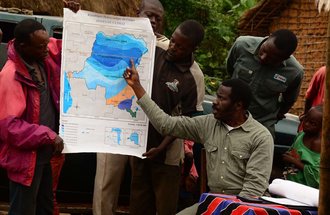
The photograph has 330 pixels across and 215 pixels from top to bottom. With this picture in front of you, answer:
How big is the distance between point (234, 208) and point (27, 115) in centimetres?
172

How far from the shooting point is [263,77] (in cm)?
636

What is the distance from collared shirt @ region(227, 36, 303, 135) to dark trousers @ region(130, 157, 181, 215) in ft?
2.96

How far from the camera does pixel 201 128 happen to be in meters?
5.70

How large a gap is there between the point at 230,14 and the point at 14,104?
10671mm

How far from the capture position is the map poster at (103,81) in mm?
5637

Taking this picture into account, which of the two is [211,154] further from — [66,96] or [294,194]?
[66,96]

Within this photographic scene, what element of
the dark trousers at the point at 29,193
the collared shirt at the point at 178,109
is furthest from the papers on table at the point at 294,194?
the dark trousers at the point at 29,193

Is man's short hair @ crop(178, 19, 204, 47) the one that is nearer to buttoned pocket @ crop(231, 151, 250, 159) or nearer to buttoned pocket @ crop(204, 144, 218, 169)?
buttoned pocket @ crop(204, 144, 218, 169)

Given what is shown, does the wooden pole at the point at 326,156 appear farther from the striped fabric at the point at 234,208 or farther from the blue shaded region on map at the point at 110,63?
the blue shaded region on map at the point at 110,63

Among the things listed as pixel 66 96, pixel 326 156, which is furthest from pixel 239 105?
pixel 326 156

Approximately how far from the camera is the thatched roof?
1383cm

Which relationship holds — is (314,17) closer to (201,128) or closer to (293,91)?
(293,91)

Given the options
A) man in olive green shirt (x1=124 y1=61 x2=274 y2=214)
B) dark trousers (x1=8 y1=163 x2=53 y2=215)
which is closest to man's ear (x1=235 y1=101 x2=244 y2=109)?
man in olive green shirt (x1=124 y1=61 x2=274 y2=214)

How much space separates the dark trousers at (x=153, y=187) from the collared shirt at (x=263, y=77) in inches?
35.6
